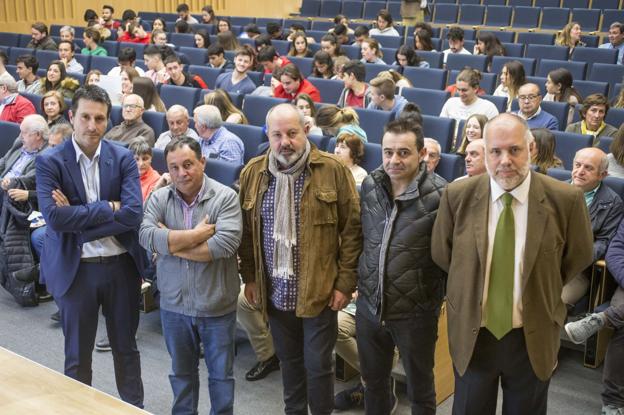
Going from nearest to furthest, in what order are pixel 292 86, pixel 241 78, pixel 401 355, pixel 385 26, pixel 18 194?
pixel 401 355, pixel 18 194, pixel 292 86, pixel 241 78, pixel 385 26

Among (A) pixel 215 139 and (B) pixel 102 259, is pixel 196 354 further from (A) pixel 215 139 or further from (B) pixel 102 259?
(A) pixel 215 139

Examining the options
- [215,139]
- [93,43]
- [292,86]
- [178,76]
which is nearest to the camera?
[215,139]

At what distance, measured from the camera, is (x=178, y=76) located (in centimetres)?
668

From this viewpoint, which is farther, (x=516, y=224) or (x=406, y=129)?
(x=406, y=129)

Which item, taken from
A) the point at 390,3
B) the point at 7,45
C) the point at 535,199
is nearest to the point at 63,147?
the point at 535,199

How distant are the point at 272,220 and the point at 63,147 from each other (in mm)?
833

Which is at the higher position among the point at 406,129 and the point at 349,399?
the point at 406,129

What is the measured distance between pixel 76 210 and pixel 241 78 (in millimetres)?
4433

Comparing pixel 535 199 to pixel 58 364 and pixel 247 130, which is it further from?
pixel 247 130

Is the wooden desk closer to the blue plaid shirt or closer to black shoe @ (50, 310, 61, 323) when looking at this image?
the blue plaid shirt

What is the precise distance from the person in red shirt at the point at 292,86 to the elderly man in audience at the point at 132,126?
130 centimetres

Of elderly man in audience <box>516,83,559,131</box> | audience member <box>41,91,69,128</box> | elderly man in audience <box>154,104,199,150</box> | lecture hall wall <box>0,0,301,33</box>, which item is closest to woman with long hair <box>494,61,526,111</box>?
elderly man in audience <box>516,83,559,131</box>

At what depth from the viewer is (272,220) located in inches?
101

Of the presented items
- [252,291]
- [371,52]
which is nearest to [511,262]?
[252,291]
